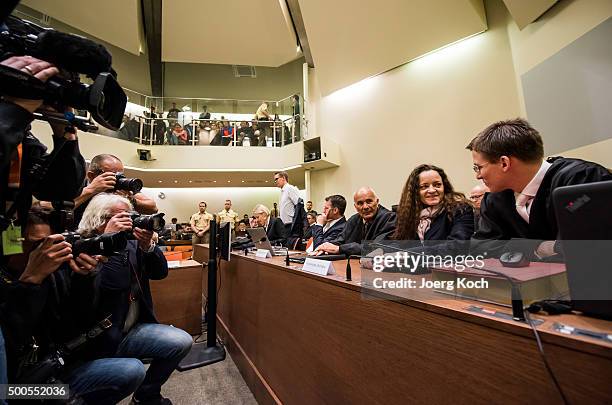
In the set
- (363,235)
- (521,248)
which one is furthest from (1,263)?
(363,235)

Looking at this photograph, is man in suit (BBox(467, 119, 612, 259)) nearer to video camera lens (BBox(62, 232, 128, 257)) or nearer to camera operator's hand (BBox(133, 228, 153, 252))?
video camera lens (BBox(62, 232, 128, 257))

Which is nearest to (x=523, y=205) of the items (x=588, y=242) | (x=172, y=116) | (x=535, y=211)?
(x=535, y=211)

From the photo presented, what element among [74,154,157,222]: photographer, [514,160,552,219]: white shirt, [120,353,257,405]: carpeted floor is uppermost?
[74,154,157,222]: photographer

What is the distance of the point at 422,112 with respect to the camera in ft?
14.4

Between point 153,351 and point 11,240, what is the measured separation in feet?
2.82

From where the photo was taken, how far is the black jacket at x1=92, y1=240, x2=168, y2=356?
1142 millimetres

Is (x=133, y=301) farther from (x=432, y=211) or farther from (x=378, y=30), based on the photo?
(x=378, y=30)

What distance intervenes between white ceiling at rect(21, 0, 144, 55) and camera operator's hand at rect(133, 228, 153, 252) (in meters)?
5.83

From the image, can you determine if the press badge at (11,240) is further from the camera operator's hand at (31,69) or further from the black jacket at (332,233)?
the black jacket at (332,233)

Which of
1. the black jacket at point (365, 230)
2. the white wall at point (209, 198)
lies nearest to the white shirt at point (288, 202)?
the black jacket at point (365, 230)

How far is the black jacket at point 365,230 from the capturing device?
1.59m

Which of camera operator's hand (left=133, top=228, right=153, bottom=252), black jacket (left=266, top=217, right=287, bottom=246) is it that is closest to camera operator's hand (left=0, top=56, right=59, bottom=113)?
camera operator's hand (left=133, top=228, right=153, bottom=252)

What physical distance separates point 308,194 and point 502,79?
3984mm

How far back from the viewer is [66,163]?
86 cm
